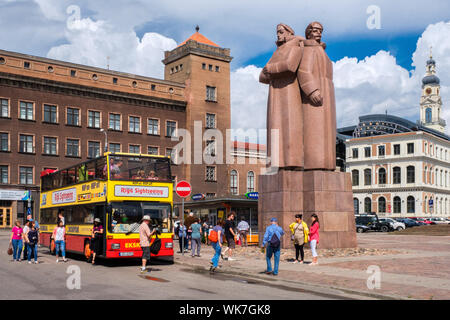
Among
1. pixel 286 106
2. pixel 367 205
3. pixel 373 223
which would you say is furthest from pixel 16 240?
pixel 367 205

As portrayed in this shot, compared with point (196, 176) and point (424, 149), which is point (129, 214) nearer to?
point (196, 176)

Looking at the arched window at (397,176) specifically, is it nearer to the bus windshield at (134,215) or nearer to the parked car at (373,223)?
the parked car at (373,223)

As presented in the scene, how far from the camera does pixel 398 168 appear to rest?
308ft

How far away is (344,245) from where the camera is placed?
23.8 m

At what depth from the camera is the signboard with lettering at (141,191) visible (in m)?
19.3

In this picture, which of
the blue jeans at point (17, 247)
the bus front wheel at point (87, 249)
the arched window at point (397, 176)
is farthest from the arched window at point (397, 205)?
the blue jeans at point (17, 247)

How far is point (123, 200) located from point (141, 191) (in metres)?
0.77

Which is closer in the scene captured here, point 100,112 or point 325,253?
point 325,253

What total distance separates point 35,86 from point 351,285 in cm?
5249

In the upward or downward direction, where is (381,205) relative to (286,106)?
downward

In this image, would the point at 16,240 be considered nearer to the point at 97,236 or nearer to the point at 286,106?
the point at 97,236

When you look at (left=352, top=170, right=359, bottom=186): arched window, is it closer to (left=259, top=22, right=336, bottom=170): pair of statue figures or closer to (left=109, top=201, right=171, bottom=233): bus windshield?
(left=259, top=22, right=336, bottom=170): pair of statue figures

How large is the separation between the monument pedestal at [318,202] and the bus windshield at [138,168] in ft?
18.9

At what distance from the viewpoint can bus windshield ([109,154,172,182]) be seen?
1947 centimetres
